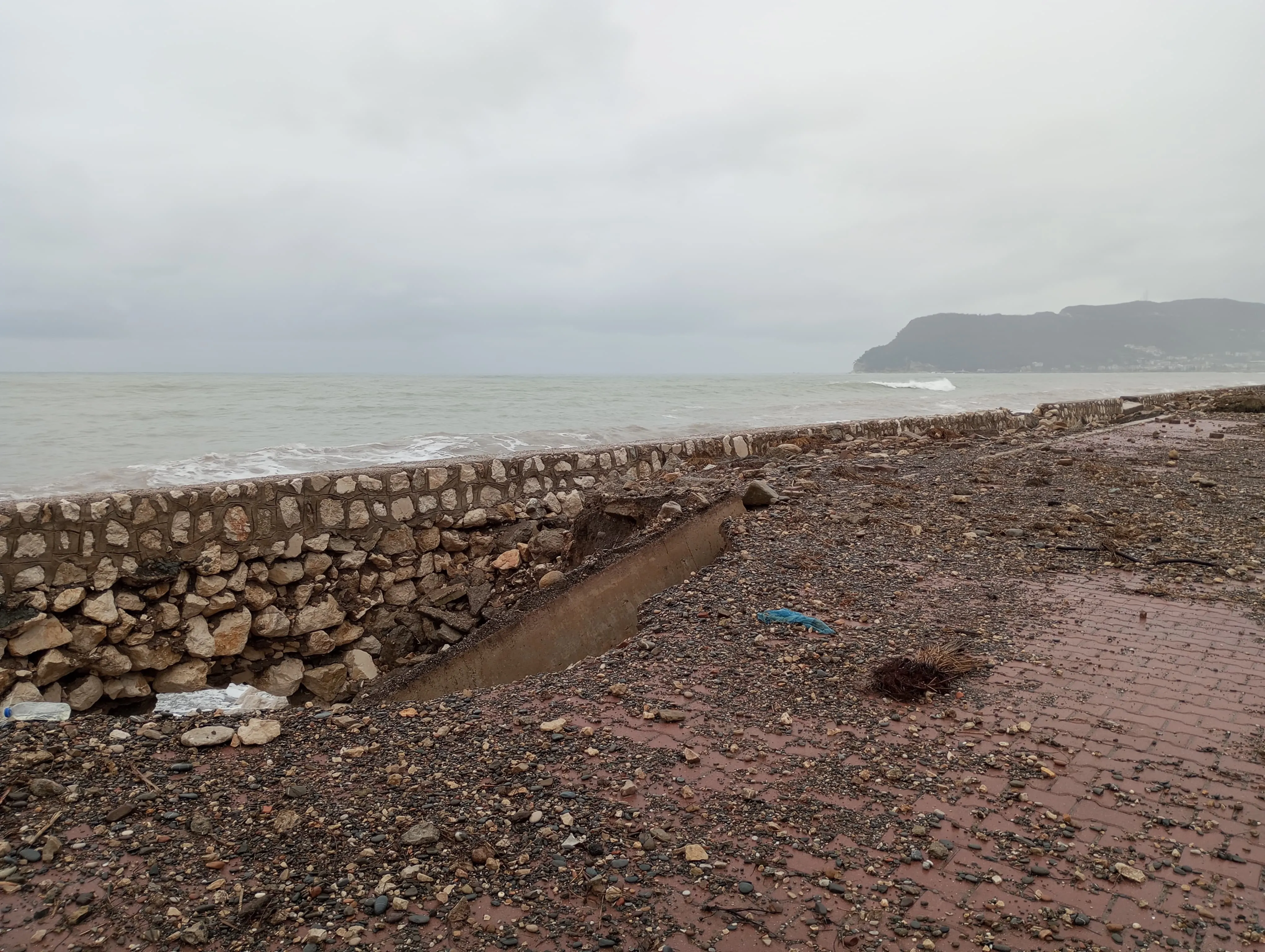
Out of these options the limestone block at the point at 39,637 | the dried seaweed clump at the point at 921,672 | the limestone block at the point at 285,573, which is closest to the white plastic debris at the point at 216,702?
the limestone block at the point at 39,637

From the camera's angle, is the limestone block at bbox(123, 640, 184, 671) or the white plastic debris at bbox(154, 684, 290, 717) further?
the limestone block at bbox(123, 640, 184, 671)

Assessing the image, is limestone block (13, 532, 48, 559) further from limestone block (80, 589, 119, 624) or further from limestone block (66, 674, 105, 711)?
limestone block (66, 674, 105, 711)

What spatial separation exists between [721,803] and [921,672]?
133 centimetres

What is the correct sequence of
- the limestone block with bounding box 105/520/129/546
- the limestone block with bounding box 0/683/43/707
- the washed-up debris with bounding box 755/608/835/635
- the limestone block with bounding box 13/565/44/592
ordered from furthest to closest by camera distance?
the limestone block with bounding box 105/520/129/546, the limestone block with bounding box 13/565/44/592, the limestone block with bounding box 0/683/43/707, the washed-up debris with bounding box 755/608/835/635

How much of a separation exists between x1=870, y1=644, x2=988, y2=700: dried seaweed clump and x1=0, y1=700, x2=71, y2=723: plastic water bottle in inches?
155

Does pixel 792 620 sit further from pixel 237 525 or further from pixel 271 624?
pixel 237 525

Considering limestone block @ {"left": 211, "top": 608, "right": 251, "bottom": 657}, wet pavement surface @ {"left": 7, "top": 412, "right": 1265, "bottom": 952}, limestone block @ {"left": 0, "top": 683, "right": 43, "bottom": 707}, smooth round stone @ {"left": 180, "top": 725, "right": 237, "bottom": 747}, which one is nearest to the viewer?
wet pavement surface @ {"left": 7, "top": 412, "right": 1265, "bottom": 952}

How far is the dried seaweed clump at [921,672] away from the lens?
3.46 meters

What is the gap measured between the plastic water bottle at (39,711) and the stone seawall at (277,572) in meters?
1.31

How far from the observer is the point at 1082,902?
2.20m

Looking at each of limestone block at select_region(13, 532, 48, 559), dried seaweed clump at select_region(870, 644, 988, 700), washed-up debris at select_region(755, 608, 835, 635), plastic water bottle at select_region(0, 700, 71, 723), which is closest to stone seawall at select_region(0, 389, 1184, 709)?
limestone block at select_region(13, 532, 48, 559)

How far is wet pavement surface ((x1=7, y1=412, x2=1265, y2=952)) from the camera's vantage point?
2160 mm

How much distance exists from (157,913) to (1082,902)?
2631 millimetres

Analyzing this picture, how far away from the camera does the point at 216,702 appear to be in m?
4.49
